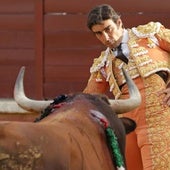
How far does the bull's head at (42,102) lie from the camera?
3.47 metres

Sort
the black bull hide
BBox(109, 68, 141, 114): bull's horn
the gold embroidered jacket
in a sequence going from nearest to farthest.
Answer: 1. the black bull hide
2. BBox(109, 68, 141, 114): bull's horn
3. the gold embroidered jacket

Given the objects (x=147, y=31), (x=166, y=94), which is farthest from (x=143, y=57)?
(x=166, y=94)

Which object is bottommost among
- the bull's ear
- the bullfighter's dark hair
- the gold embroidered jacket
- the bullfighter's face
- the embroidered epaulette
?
the bull's ear

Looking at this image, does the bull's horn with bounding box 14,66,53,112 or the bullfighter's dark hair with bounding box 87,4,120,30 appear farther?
the bullfighter's dark hair with bounding box 87,4,120,30

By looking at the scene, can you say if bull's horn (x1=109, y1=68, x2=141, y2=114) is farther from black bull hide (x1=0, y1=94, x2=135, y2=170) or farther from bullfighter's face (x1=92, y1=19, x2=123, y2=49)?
bullfighter's face (x1=92, y1=19, x2=123, y2=49)

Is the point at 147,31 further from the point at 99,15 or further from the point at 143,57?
the point at 99,15

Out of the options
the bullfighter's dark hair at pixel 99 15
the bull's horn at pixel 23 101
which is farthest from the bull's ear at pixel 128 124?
the bullfighter's dark hair at pixel 99 15

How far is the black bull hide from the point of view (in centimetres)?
251

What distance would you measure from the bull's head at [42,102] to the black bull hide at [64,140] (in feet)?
0.49

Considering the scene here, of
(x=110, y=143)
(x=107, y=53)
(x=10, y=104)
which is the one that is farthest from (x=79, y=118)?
(x=10, y=104)

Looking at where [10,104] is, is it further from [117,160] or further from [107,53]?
[117,160]

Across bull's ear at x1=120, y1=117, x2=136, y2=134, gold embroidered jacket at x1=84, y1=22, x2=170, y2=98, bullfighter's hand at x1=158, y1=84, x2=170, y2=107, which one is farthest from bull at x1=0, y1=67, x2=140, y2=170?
gold embroidered jacket at x1=84, y1=22, x2=170, y2=98

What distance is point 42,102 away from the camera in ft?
11.6

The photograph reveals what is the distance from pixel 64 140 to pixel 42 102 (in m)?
0.87
